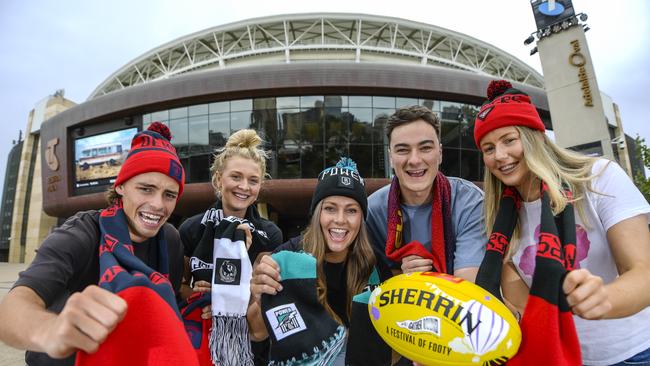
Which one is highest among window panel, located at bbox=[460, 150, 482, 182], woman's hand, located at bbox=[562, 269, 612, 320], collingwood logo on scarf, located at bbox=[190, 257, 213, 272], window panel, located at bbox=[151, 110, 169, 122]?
window panel, located at bbox=[151, 110, 169, 122]

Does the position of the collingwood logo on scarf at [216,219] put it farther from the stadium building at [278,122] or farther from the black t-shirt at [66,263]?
the stadium building at [278,122]

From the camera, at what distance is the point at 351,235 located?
2.85 meters

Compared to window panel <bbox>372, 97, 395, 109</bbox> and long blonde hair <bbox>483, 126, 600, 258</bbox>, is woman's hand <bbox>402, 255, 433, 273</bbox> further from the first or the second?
window panel <bbox>372, 97, 395, 109</bbox>

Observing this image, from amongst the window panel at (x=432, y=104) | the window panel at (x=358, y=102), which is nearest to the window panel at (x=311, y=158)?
the window panel at (x=358, y=102)

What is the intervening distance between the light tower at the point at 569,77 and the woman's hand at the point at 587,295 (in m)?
12.1

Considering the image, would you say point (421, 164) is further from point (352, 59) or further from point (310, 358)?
Result: point (352, 59)

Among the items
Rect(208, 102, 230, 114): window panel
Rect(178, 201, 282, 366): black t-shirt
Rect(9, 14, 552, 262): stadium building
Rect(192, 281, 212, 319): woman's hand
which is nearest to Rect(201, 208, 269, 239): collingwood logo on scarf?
Rect(178, 201, 282, 366): black t-shirt

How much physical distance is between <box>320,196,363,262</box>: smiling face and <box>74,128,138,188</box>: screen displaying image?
23.0 metres

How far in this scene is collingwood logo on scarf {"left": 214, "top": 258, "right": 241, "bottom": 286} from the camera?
2.65 meters

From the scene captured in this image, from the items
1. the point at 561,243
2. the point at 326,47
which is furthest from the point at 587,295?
the point at 326,47

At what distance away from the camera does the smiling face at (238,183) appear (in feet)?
11.6

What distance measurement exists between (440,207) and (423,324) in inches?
44.3

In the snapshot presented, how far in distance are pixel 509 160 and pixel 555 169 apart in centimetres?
25

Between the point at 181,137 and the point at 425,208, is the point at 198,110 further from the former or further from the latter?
the point at 425,208
